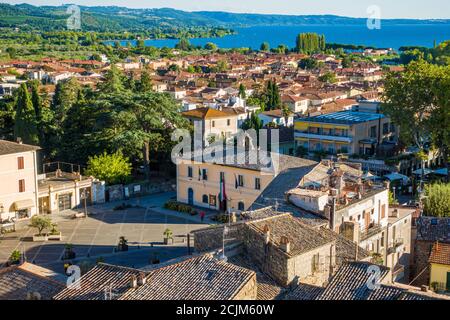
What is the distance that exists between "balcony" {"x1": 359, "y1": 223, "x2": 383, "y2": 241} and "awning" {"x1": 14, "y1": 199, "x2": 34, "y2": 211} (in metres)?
18.0

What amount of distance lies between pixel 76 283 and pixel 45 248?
586 inches

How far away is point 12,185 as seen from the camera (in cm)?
3256

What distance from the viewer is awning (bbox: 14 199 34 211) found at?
32.7m

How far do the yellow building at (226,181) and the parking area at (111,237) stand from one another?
2001mm

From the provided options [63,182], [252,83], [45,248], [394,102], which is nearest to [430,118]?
[394,102]

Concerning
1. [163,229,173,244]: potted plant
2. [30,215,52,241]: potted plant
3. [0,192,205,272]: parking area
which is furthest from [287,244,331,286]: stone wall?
[30,215,52,241]: potted plant

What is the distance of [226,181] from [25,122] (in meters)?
16.4

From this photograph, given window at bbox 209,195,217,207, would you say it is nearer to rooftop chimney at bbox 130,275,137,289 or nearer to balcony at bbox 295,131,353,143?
balcony at bbox 295,131,353,143

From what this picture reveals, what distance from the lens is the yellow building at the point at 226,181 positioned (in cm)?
3173

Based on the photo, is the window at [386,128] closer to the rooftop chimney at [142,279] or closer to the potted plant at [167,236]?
the potted plant at [167,236]

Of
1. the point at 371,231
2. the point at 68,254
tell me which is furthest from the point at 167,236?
the point at 371,231

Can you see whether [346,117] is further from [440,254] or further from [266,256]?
[266,256]

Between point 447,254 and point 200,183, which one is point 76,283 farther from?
point 200,183

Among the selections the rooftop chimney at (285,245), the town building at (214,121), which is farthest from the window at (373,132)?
the rooftop chimney at (285,245)
